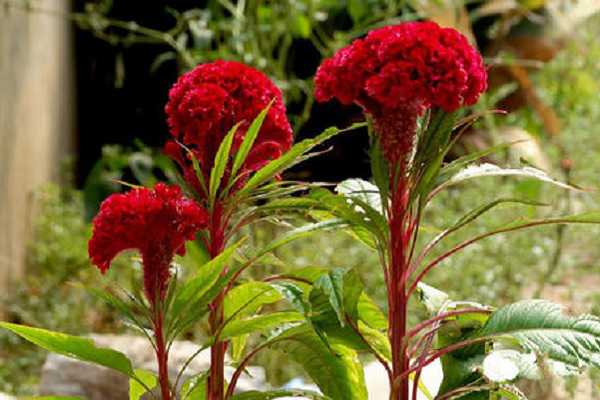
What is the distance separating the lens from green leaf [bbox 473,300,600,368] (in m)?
1.32

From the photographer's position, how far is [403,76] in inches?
52.8

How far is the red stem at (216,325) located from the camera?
1.53 meters

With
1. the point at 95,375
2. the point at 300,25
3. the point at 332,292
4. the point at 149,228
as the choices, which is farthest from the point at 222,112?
the point at 300,25

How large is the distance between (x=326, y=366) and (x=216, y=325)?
0.16 meters

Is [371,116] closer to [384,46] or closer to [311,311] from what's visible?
[384,46]

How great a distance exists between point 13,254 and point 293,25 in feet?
4.25

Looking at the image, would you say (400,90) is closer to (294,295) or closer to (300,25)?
(294,295)

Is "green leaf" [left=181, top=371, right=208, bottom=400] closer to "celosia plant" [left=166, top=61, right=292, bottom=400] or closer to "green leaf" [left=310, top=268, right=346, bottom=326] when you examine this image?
"celosia plant" [left=166, top=61, right=292, bottom=400]

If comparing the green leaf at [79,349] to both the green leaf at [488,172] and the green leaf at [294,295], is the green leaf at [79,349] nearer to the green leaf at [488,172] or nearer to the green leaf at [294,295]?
the green leaf at [294,295]

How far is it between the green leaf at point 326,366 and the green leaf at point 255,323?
37 mm

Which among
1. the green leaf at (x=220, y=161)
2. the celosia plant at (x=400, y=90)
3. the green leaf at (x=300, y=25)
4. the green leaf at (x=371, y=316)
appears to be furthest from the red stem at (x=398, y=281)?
the green leaf at (x=300, y=25)

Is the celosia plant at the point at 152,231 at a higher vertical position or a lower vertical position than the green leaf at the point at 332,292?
higher

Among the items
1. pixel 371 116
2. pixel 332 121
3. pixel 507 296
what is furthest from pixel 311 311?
pixel 332 121

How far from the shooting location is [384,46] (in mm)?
1377
